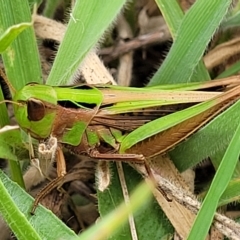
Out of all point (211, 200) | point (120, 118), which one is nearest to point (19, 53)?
point (120, 118)

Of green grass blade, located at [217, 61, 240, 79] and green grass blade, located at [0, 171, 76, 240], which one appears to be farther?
green grass blade, located at [217, 61, 240, 79]

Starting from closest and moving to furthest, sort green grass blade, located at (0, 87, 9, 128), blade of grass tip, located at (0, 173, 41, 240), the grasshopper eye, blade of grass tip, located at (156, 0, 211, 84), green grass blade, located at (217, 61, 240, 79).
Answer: blade of grass tip, located at (0, 173, 41, 240) → the grasshopper eye → green grass blade, located at (0, 87, 9, 128) → blade of grass tip, located at (156, 0, 211, 84) → green grass blade, located at (217, 61, 240, 79)

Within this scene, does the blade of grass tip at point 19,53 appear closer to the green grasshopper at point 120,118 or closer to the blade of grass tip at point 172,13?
the green grasshopper at point 120,118

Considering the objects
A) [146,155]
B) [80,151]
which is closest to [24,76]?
[80,151]

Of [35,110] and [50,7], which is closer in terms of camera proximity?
[35,110]

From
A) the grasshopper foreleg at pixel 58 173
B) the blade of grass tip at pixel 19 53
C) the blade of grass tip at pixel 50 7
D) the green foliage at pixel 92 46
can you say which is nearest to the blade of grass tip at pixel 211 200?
the green foliage at pixel 92 46

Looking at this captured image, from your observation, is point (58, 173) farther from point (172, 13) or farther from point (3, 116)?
point (172, 13)

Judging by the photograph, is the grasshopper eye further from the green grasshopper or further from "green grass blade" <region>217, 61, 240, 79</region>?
"green grass blade" <region>217, 61, 240, 79</region>

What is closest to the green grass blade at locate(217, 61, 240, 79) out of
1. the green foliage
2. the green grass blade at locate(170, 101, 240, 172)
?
the green foliage
